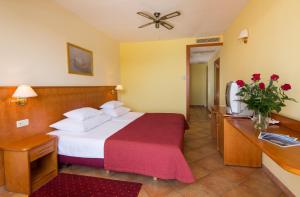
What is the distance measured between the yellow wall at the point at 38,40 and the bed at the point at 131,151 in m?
0.91

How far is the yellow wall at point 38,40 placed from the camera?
1940mm

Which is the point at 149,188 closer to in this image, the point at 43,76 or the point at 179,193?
the point at 179,193

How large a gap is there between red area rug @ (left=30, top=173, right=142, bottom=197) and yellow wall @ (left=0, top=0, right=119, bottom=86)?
52.6 inches

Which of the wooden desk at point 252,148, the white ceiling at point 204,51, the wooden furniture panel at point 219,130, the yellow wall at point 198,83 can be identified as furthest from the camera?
the yellow wall at point 198,83

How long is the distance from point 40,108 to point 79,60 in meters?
1.25

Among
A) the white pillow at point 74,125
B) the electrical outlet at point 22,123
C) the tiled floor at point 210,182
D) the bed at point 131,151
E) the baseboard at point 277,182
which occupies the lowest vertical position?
the tiled floor at point 210,182

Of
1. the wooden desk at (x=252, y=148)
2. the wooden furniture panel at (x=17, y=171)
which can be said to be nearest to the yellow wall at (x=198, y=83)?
the wooden desk at (x=252, y=148)

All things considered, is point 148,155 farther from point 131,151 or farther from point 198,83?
point 198,83

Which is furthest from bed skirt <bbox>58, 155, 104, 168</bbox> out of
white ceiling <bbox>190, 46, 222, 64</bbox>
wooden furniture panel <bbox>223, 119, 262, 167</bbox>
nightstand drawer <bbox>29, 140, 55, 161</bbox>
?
white ceiling <bbox>190, 46, 222, 64</bbox>

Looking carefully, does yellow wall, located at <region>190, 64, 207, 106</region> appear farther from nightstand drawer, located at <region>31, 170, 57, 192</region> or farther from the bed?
nightstand drawer, located at <region>31, 170, 57, 192</region>

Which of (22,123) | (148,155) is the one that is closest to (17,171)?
(22,123)

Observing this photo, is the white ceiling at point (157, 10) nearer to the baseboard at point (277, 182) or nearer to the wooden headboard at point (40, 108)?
the wooden headboard at point (40, 108)

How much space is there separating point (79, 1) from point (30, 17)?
2.57 ft

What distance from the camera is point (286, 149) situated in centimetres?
112
